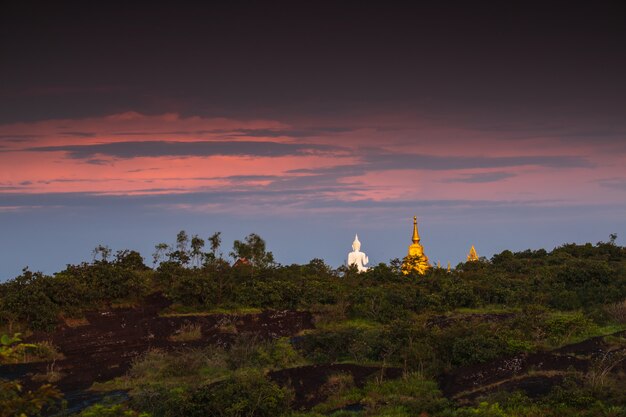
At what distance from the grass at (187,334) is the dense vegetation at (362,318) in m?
2.69

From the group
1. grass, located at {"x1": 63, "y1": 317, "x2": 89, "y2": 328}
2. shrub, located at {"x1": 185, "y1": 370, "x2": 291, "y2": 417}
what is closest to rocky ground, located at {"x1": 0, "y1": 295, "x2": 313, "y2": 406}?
grass, located at {"x1": 63, "y1": 317, "x2": 89, "y2": 328}

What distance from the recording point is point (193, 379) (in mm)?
18547

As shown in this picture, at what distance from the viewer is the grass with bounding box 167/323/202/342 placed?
77.5ft

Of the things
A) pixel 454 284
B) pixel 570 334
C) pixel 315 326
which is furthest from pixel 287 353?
pixel 454 284

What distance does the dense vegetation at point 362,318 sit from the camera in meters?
14.8

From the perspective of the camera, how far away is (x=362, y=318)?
2636 cm

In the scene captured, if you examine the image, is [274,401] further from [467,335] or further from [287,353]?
[467,335]

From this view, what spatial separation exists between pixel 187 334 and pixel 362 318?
658 cm

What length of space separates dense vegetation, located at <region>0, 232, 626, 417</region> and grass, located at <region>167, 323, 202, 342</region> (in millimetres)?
2691

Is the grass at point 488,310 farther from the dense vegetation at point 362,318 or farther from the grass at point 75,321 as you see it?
the grass at point 75,321

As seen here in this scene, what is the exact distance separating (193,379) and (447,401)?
7.08m

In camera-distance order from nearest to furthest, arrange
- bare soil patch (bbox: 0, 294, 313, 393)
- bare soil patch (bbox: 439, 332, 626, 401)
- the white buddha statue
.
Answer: bare soil patch (bbox: 439, 332, 626, 401) → bare soil patch (bbox: 0, 294, 313, 393) → the white buddha statue

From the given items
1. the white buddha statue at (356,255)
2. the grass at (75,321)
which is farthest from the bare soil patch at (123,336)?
the white buddha statue at (356,255)

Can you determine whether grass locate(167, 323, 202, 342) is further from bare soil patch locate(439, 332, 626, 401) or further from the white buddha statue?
the white buddha statue
